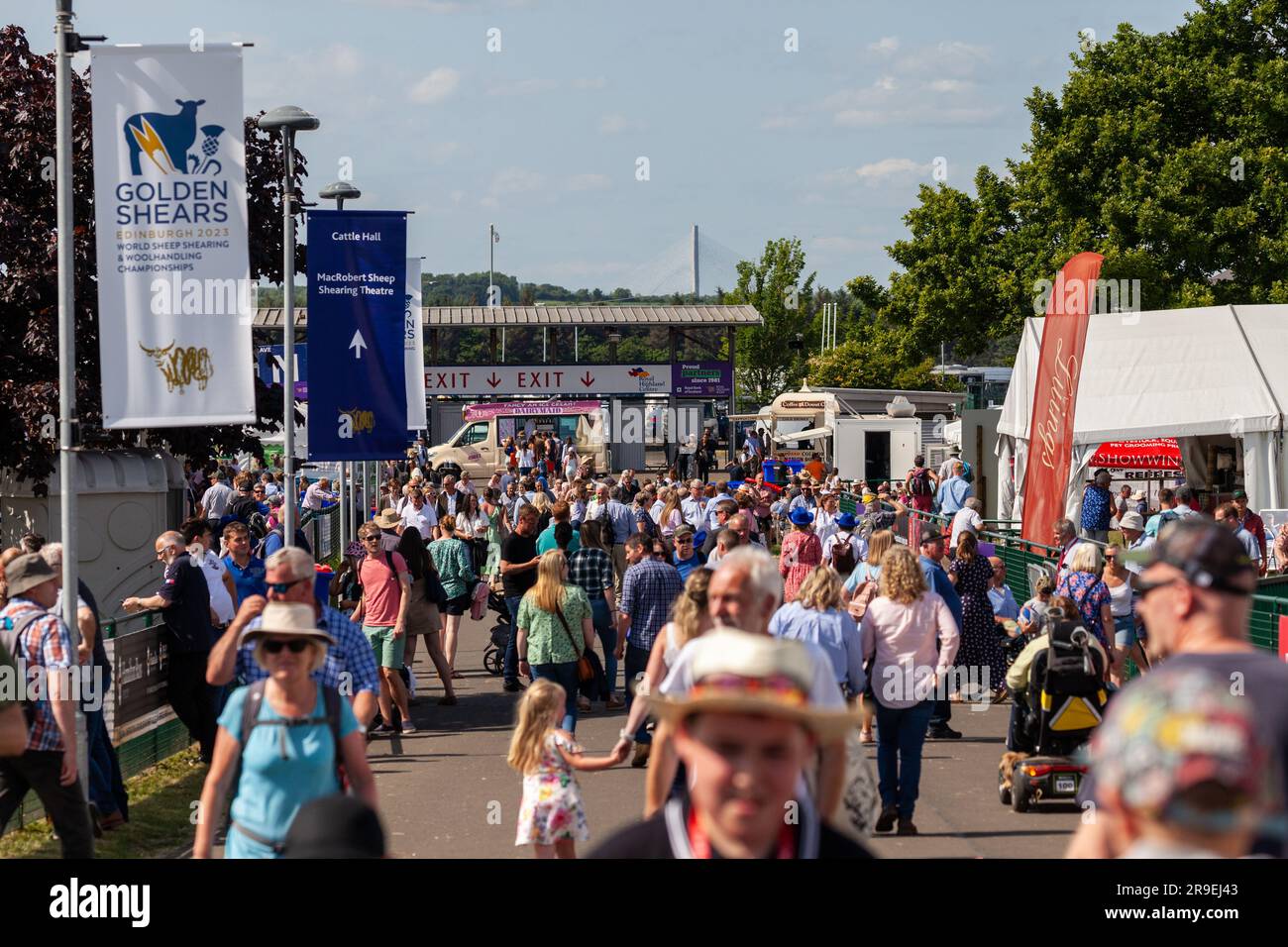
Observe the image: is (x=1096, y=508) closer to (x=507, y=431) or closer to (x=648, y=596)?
(x=648, y=596)

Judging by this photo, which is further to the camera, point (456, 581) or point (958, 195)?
point (958, 195)

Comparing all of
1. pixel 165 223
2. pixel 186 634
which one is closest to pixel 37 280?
pixel 186 634

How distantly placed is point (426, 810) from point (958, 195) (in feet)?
119

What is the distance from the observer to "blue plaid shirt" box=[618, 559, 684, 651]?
12.6 meters

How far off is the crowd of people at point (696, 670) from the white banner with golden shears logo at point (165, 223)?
1272mm

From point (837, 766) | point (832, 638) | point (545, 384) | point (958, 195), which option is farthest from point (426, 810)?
point (545, 384)

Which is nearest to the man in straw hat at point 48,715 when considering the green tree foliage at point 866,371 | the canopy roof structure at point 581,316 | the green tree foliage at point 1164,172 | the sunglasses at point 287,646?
the sunglasses at point 287,646

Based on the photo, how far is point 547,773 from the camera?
7504 millimetres

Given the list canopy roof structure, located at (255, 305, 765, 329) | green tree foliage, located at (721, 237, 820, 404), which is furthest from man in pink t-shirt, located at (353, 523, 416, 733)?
green tree foliage, located at (721, 237, 820, 404)

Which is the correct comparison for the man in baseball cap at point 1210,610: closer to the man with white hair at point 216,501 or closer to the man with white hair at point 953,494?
the man with white hair at point 216,501

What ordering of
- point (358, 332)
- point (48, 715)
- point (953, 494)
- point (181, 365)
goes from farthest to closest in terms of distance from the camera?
point (953, 494), point (358, 332), point (181, 365), point (48, 715)

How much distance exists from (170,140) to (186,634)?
139 inches

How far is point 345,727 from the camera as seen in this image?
5742 millimetres

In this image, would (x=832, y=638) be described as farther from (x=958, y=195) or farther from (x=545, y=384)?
(x=545, y=384)
